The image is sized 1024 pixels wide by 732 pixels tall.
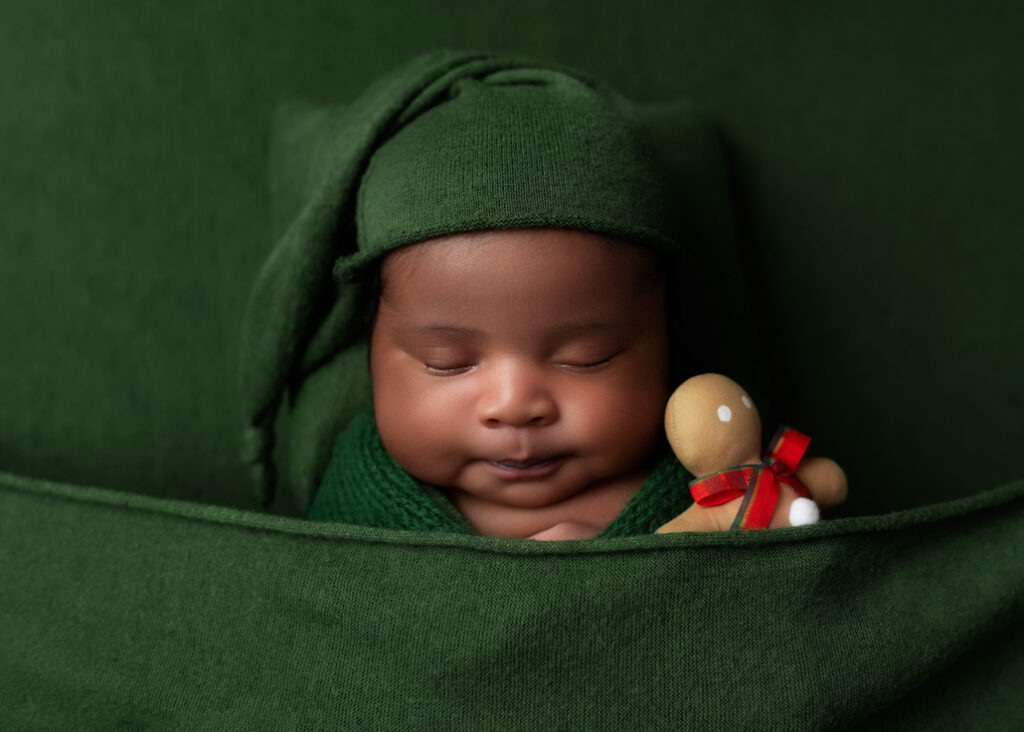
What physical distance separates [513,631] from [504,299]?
0.31 meters

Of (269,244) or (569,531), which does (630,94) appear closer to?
(269,244)

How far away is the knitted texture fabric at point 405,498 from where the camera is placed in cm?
92

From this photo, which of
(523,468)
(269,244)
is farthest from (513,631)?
(269,244)

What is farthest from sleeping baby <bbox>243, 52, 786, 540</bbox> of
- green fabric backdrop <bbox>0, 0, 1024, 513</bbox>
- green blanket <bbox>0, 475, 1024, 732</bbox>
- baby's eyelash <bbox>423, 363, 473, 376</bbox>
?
green fabric backdrop <bbox>0, 0, 1024, 513</bbox>

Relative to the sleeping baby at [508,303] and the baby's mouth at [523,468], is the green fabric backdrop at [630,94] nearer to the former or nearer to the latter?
the sleeping baby at [508,303]

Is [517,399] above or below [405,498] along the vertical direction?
above

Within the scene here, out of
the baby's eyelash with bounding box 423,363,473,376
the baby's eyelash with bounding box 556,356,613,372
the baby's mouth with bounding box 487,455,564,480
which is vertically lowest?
the baby's mouth with bounding box 487,455,564,480

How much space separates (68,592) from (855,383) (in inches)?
44.7

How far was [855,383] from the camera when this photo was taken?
53.7 inches

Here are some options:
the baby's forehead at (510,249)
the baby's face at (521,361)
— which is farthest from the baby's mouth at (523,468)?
the baby's forehead at (510,249)

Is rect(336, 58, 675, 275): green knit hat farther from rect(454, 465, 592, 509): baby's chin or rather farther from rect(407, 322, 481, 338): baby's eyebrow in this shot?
rect(454, 465, 592, 509): baby's chin

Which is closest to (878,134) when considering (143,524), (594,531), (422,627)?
(594,531)

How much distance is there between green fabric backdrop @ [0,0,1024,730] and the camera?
30.2 inches

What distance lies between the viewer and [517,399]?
0.84 m
